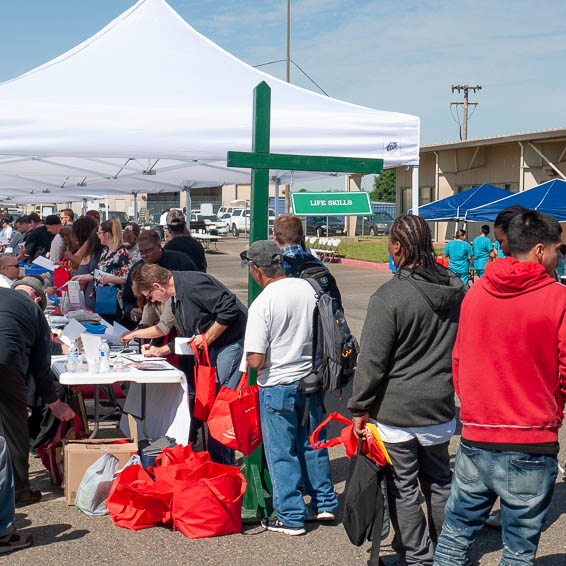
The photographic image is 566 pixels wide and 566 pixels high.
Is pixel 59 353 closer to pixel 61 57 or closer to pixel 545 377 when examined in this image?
pixel 61 57

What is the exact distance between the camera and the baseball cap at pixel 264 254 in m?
4.19

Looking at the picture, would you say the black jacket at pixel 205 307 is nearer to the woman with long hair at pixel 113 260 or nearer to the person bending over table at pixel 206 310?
the person bending over table at pixel 206 310

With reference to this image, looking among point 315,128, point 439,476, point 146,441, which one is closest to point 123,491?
point 146,441

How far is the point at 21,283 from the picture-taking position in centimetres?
551

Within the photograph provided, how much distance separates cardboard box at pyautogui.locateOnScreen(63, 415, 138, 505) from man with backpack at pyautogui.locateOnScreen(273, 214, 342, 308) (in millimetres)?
1622

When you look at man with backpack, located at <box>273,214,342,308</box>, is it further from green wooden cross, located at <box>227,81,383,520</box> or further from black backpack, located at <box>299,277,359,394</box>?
black backpack, located at <box>299,277,359,394</box>

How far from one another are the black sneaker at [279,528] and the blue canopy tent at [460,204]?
52.5ft

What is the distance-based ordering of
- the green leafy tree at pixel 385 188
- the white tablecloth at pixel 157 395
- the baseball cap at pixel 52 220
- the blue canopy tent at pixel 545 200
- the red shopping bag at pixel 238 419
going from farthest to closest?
the green leafy tree at pixel 385 188, the blue canopy tent at pixel 545 200, the baseball cap at pixel 52 220, the white tablecloth at pixel 157 395, the red shopping bag at pixel 238 419

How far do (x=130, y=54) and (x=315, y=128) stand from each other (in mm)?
2282

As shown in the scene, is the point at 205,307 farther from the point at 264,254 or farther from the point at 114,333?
the point at 114,333

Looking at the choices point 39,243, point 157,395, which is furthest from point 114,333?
point 39,243

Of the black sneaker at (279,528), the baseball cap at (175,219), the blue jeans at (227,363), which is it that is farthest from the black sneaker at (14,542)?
the baseball cap at (175,219)

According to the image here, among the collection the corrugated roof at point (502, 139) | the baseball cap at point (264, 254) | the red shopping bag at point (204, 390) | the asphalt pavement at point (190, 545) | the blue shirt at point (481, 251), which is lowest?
the asphalt pavement at point (190, 545)

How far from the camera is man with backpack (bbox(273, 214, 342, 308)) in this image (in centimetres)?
480
